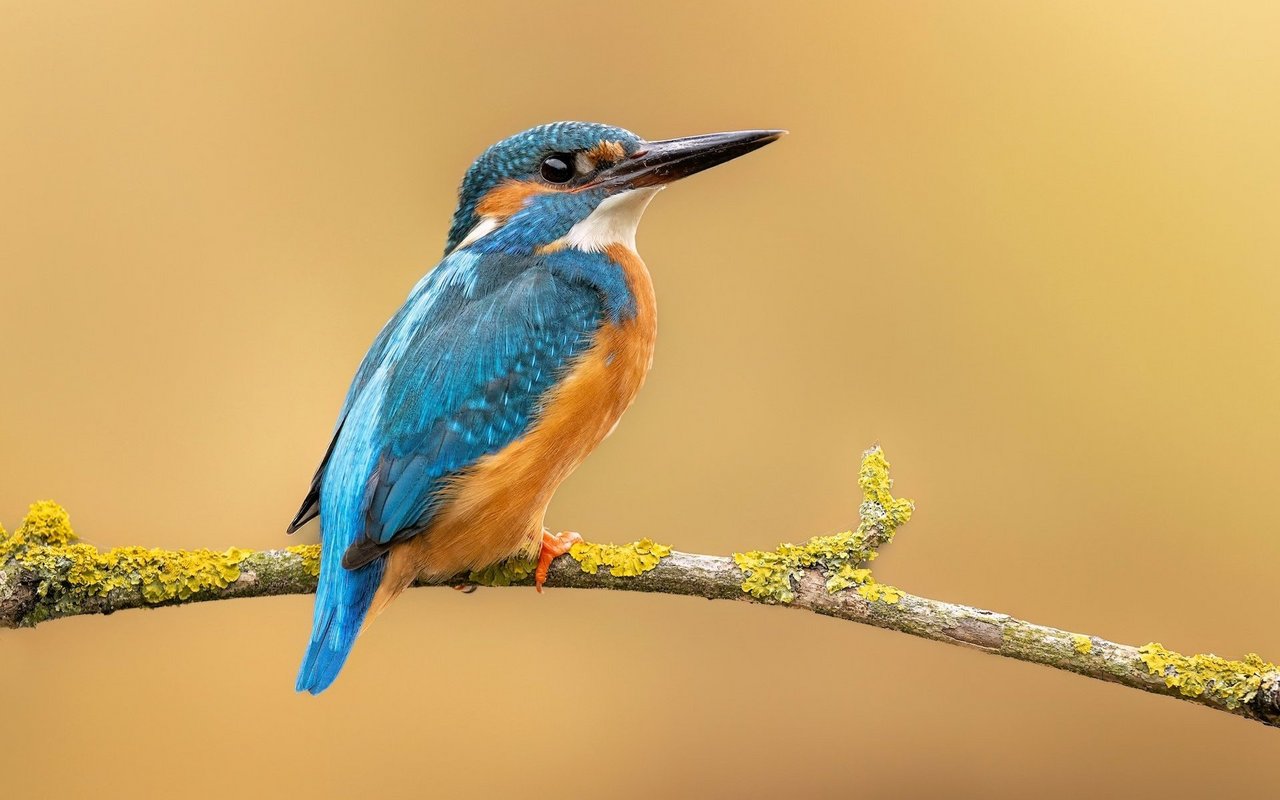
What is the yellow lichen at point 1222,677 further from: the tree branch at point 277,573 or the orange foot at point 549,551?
the orange foot at point 549,551

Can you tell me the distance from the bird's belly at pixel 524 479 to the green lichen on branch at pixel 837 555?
1.15 ft

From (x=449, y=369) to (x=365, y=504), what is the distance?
0.24 m

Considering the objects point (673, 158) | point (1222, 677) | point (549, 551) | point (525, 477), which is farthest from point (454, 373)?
point (1222, 677)

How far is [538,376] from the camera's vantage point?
1787mm

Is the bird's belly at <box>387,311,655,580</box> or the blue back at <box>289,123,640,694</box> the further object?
the bird's belly at <box>387,311,655,580</box>

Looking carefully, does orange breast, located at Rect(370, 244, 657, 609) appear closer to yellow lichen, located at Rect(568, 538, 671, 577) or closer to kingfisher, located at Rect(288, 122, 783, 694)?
kingfisher, located at Rect(288, 122, 783, 694)

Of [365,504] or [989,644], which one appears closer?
[989,644]

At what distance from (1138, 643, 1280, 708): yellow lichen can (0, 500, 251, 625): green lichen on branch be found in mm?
1293

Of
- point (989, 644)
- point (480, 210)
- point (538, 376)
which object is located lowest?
point (989, 644)

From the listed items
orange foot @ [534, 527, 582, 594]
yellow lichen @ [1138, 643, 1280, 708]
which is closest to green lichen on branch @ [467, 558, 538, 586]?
orange foot @ [534, 527, 582, 594]

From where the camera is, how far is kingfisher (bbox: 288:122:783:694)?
65.7 inches

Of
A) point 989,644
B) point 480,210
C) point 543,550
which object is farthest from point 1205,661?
point 480,210

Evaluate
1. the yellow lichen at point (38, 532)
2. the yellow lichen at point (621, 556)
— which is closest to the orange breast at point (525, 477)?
the yellow lichen at point (621, 556)

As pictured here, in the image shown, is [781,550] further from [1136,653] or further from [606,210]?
[606,210]
